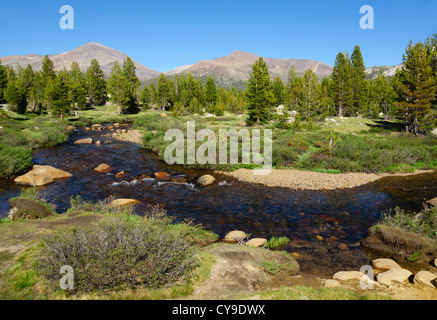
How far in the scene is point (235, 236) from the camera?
11.2m

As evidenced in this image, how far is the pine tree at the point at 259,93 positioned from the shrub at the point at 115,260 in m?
40.9

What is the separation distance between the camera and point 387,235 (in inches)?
397

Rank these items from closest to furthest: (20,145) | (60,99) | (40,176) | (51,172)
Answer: (40,176)
(51,172)
(20,145)
(60,99)

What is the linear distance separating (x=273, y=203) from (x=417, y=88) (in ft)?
105

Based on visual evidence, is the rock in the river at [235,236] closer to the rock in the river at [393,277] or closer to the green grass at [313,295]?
the green grass at [313,295]

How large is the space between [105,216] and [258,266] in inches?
263

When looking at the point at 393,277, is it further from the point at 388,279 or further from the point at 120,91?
the point at 120,91

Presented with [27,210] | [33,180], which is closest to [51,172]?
[33,180]

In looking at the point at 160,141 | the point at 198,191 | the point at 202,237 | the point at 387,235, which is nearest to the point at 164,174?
the point at 198,191

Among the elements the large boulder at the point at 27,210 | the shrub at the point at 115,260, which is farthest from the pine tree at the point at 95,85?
the shrub at the point at 115,260

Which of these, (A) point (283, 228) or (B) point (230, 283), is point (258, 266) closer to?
(B) point (230, 283)

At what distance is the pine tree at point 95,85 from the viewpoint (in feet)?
272

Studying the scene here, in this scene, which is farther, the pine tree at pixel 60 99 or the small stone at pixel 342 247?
the pine tree at pixel 60 99

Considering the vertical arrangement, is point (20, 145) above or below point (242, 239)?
above
